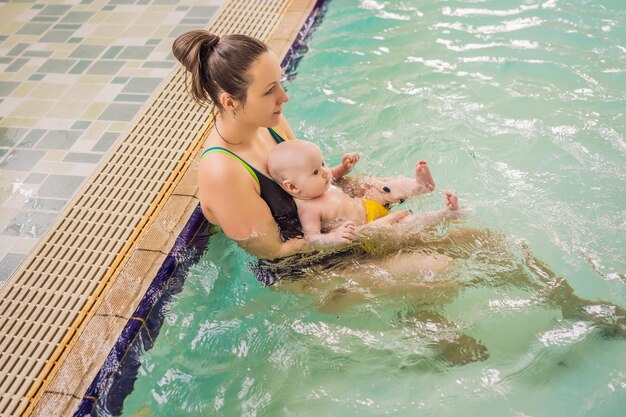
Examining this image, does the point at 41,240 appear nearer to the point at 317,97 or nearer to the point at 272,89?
the point at 272,89

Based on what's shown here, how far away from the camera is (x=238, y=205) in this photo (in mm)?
3008

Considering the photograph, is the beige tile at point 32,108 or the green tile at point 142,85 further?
the green tile at point 142,85

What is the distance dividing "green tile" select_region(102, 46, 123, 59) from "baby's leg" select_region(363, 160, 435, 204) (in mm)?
3454

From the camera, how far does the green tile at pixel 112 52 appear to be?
5.86 metres

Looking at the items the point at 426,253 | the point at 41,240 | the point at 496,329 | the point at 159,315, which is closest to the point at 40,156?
the point at 41,240

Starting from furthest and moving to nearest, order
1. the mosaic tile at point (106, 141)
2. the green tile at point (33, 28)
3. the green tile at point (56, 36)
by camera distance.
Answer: the green tile at point (33, 28), the green tile at point (56, 36), the mosaic tile at point (106, 141)

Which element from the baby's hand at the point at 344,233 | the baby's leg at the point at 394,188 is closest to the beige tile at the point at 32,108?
the baby's leg at the point at 394,188

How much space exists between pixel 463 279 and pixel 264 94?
1.46 m

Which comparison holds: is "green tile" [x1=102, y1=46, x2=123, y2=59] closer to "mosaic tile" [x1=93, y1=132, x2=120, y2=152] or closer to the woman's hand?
"mosaic tile" [x1=93, y1=132, x2=120, y2=152]

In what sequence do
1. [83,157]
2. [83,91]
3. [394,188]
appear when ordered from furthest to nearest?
[83,91] → [83,157] → [394,188]

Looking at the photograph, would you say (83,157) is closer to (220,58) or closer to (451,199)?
(220,58)

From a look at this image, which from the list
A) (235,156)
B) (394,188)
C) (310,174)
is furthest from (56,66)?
(394,188)

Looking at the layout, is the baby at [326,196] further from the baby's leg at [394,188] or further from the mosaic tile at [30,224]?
the mosaic tile at [30,224]

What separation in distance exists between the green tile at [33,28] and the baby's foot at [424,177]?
486cm
